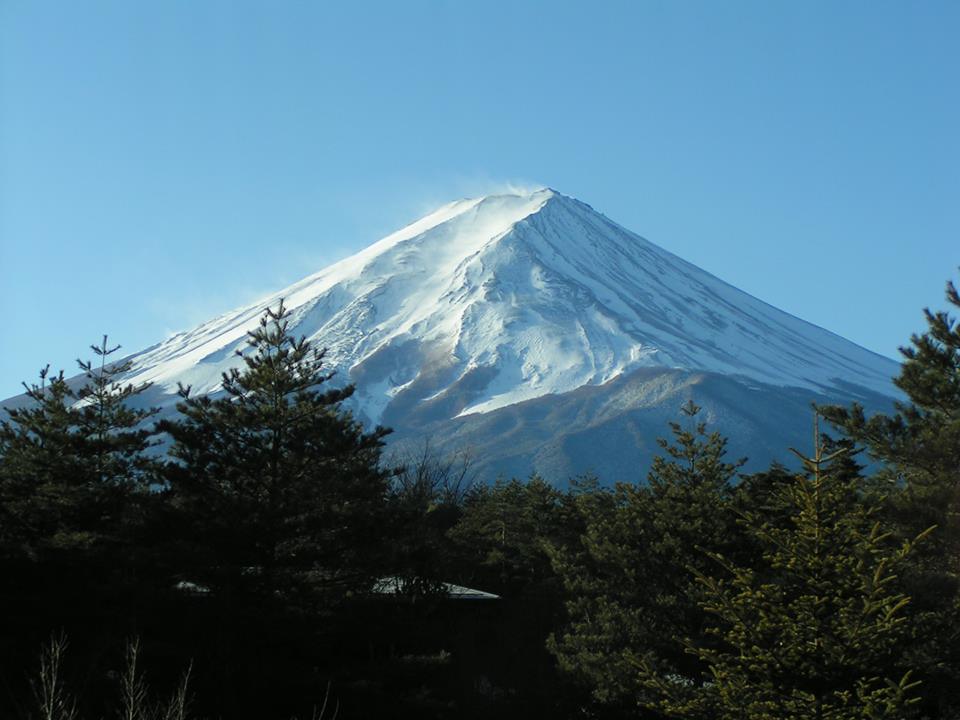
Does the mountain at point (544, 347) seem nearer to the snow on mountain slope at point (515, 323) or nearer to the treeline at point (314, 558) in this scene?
the snow on mountain slope at point (515, 323)

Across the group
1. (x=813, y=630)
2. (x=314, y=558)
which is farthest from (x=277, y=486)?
(x=813, y=630)

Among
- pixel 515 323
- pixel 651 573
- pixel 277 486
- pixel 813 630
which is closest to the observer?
pixel 813 630

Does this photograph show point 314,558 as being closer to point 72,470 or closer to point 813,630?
point 72,470

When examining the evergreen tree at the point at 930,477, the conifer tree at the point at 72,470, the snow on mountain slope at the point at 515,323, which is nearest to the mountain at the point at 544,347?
the snow on mountain slope at the point at 515,323

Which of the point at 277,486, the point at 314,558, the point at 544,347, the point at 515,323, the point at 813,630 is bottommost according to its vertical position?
the point at 813,630

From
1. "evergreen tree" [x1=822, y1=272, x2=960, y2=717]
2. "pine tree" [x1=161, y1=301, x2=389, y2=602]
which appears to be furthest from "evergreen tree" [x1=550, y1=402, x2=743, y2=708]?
"pine tree" [x1=161, y1=301, x2=389, y2=602]

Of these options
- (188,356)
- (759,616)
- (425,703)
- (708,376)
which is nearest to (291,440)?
(425,703)

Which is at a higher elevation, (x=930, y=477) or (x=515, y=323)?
(x=515, y=323)

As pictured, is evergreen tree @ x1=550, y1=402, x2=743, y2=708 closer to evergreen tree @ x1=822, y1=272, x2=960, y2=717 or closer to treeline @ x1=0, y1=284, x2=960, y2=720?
treeline @ x1=0, y1=284, x2=960, y2=720
